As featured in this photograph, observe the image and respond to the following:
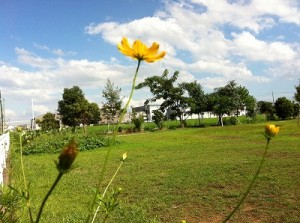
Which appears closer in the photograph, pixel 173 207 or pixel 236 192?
pixel 173 207

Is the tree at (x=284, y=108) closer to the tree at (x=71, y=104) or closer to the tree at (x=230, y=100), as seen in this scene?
the tree at (x=230, y=100)

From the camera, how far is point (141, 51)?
0.82m

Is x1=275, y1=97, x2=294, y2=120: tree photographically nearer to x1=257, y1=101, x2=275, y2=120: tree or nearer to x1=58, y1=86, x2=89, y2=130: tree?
x1=257, y1=101, x2=275, y2=120: tree

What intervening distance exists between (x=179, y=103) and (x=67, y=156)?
3829 cm

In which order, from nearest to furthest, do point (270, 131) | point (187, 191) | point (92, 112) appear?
point (270, 131) → point (187, 191) → point (92, 112)

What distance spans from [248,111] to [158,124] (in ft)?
55.9

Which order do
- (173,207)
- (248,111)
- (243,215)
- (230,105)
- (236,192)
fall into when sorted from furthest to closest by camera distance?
(248,111)
(230,105)
(236,192)
(173,207)
(243,215)

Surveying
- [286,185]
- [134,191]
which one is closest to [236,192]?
[286,185]

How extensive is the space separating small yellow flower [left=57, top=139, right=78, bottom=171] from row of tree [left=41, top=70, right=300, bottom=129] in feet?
106

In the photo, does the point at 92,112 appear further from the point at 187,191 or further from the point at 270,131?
the point at 270,131

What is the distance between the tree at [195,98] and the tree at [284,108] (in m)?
8.10

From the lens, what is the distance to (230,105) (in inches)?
1635

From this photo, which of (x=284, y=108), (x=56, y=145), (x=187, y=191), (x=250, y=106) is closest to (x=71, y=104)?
(x=250, y=106)

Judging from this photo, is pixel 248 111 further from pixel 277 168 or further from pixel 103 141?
pixel 277 168
